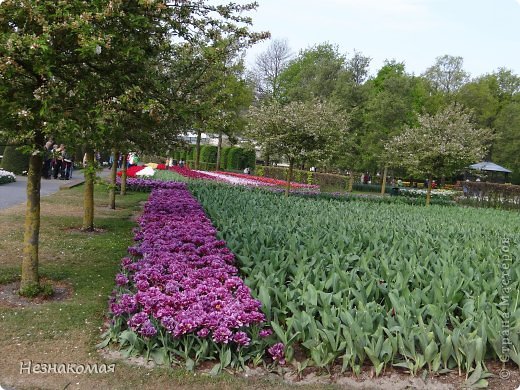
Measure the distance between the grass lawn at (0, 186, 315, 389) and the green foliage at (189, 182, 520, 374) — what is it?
0.66 m

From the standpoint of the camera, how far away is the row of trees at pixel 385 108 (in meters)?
16.8

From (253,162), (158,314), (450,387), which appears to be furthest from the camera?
(253,162)

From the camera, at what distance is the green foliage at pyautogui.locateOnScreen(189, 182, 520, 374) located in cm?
372

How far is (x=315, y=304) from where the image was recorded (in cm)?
413

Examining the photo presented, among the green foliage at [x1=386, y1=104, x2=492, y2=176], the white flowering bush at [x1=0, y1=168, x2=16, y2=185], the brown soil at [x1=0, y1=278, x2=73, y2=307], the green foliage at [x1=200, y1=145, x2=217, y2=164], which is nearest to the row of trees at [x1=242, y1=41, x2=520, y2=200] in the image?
the green foliage at [x1=386, y1=104, x2=492, y2=176]

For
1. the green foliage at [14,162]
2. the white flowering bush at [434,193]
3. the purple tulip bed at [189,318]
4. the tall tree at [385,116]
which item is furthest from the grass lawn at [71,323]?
the tall tree at [385,116]

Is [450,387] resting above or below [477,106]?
below

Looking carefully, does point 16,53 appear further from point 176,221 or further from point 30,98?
point 176,221

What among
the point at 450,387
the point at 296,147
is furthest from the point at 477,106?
the point at 450,387

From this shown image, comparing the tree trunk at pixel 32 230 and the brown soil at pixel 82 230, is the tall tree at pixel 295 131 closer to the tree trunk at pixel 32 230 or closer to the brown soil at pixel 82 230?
the brown soil at pixel 82 230

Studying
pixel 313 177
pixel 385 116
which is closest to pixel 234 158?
pixel 313 177

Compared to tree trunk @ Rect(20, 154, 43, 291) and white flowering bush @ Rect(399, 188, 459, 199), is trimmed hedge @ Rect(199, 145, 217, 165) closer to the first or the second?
white flowering bush @ Rect(399, 188, 459, 199)

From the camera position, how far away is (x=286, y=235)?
6910 mm

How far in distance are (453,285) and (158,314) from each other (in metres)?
2.78
